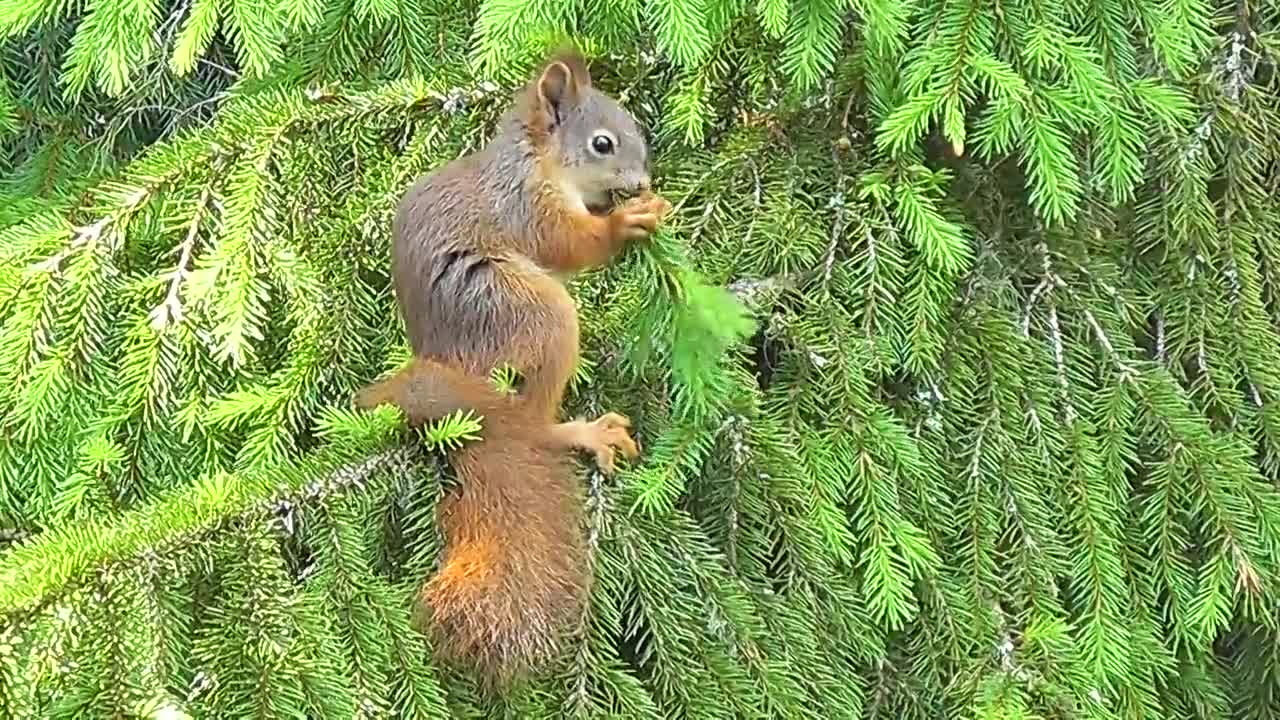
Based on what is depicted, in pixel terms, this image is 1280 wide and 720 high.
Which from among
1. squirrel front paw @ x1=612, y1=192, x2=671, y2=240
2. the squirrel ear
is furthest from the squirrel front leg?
the squirrel ear

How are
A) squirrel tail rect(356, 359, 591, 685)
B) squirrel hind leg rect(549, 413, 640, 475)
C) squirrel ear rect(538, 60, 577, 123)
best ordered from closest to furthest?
squirrel tail rect(356, 359, 591, 685) < squirrel hind leg rect(549, 413, 640, 475) < squirrel ear rect(538, 60, 577, 123)

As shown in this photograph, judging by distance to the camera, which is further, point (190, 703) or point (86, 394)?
point (86, 394)

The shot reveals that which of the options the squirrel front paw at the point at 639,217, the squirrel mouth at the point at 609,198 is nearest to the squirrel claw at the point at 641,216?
the squirrel front paw at the point at 639,217

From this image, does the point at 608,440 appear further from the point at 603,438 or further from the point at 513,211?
the point at 513,211

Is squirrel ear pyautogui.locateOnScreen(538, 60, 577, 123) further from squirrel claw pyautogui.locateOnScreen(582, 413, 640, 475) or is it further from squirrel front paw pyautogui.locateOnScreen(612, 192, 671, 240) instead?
squirrel claw pyautogui.locateOnScreen(582, 413, 640, 475)

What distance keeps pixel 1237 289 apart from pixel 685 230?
67 centimetres

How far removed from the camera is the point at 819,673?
1407 millimetres

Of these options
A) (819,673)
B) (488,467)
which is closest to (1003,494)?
(819,673)

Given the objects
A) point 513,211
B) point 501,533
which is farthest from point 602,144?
point 501,533

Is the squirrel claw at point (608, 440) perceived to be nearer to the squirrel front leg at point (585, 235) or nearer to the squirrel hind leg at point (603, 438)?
the squirrel hind leg at point (603, 438)

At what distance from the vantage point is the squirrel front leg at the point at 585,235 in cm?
126

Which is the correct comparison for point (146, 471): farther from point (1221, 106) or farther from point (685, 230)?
point (1221, 106)

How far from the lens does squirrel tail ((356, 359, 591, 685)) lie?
3.40 ft

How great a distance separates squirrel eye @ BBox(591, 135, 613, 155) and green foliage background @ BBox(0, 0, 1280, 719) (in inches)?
4.2
